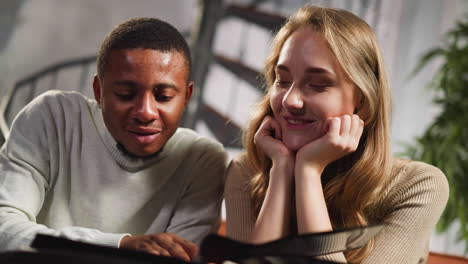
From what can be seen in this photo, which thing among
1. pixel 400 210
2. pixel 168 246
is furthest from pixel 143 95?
pixel 400 210

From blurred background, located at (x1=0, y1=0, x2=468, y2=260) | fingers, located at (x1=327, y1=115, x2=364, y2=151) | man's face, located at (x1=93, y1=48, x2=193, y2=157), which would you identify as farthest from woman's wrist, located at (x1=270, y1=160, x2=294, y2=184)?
blurred background, located at (x1=0, y1=0, x2=468, y2=260)

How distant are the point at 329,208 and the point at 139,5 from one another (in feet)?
6.97

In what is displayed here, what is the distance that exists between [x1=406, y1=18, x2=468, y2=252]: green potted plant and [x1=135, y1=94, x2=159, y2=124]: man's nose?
1516 millimetres

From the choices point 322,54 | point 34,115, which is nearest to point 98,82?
point 34,115

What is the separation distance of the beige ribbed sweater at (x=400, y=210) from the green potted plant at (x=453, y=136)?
1130 mm

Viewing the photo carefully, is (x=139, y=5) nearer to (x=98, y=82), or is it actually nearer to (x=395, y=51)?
(x=395, y=51)

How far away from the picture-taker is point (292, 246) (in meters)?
0.56

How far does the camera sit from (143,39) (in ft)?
2.88

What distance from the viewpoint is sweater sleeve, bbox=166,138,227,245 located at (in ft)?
3.18

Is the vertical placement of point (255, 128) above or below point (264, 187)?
above

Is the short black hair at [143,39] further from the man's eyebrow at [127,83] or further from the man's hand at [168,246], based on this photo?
the man's hand at [168,246]

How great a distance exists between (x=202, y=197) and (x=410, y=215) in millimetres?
410

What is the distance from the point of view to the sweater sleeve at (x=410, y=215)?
89cm

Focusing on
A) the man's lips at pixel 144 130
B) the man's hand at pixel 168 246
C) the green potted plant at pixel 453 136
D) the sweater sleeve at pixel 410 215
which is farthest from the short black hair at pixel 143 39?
the green potted plant at pixel 453 136
